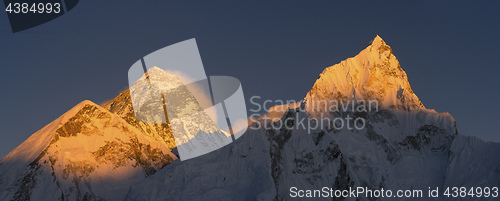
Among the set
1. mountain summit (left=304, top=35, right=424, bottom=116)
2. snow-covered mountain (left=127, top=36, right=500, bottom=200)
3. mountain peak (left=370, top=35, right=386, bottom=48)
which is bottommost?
snow-covered mountain (left=127, top=36, right=500, bottom=200)

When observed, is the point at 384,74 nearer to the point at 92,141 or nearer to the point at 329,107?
the point at 329,107

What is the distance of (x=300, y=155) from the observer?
12825 cm

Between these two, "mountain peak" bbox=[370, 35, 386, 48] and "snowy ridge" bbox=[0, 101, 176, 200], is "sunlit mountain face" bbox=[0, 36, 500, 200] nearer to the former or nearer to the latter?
"snowy ridge" bbox=[0, 101, 176, 200]

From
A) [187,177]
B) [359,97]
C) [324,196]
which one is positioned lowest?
[324,196]

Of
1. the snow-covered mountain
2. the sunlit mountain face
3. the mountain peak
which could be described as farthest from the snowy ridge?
the mountain peak

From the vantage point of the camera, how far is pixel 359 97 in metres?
140

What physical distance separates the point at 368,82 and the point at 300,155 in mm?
29593

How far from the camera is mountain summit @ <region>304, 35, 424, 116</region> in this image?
459 ft

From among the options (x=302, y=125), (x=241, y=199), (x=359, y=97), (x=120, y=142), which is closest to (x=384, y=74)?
(x=359, y=97)

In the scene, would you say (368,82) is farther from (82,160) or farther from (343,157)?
(82,160)

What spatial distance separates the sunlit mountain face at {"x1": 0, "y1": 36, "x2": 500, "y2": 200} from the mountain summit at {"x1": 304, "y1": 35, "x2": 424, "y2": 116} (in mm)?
270

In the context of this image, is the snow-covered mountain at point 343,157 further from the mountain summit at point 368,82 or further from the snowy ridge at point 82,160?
the snowy ridge at point 82,160

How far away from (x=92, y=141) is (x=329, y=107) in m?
63.7

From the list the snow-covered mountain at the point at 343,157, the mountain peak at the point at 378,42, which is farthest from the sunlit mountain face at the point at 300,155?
the mountain peak at the point at 378,42
